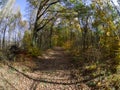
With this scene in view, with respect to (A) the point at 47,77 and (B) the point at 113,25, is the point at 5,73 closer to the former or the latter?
(A) the point at 47,77

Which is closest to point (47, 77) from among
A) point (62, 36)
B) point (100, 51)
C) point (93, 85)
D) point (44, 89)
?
point (44, 89)

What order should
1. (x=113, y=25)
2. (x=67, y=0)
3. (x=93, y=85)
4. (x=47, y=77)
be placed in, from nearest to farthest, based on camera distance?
(x=93, y=85)
(x=113, y=25)
(x=47, y=77)
(x=67, y=0)

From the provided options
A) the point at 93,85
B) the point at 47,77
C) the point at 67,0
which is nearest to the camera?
the point at 93,85

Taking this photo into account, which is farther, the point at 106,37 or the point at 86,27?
the point at 86,27

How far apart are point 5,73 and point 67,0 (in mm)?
14873

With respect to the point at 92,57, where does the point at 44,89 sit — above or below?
below

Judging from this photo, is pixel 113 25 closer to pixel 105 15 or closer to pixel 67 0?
pixel 105 15

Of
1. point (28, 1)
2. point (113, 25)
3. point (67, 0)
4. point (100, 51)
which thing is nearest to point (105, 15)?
point (113, 25)

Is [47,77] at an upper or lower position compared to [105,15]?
lower

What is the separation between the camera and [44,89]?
35.9 feet

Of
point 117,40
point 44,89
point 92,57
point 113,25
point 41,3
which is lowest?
point 44,89

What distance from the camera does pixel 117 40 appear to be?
1253 centimetres

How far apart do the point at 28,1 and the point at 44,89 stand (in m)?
19.6

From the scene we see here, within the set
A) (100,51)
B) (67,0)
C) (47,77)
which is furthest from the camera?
(67,0)
